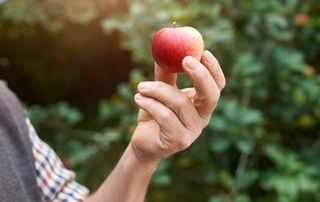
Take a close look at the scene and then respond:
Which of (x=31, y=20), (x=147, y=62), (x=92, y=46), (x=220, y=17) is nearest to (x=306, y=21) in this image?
(x=220, y=17)

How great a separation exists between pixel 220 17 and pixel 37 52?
2000 millimetres

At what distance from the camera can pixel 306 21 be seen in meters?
2.48

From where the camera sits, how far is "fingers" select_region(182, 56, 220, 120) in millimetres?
1082

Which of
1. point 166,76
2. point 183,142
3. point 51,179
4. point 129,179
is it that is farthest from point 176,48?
point 51,179

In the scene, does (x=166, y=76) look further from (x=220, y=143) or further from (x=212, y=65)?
(x=220, y=143)

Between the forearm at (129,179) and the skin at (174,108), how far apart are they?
0.02 meters

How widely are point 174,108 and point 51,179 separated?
559 mm

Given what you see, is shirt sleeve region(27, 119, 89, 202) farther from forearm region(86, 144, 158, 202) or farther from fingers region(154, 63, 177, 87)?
fingers region(154, 63, 177, 87)

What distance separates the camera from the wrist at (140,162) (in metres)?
1.31

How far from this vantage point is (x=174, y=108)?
1138mm

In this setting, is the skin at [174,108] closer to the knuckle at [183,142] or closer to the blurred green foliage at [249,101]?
the knuckle at [183,142]

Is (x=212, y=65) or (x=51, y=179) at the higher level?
(x=212, y=65)

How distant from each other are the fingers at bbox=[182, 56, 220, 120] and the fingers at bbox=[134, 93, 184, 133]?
55mm

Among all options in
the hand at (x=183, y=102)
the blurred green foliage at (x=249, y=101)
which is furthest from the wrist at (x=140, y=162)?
the blurred green foliage at (x=249, y=101)
